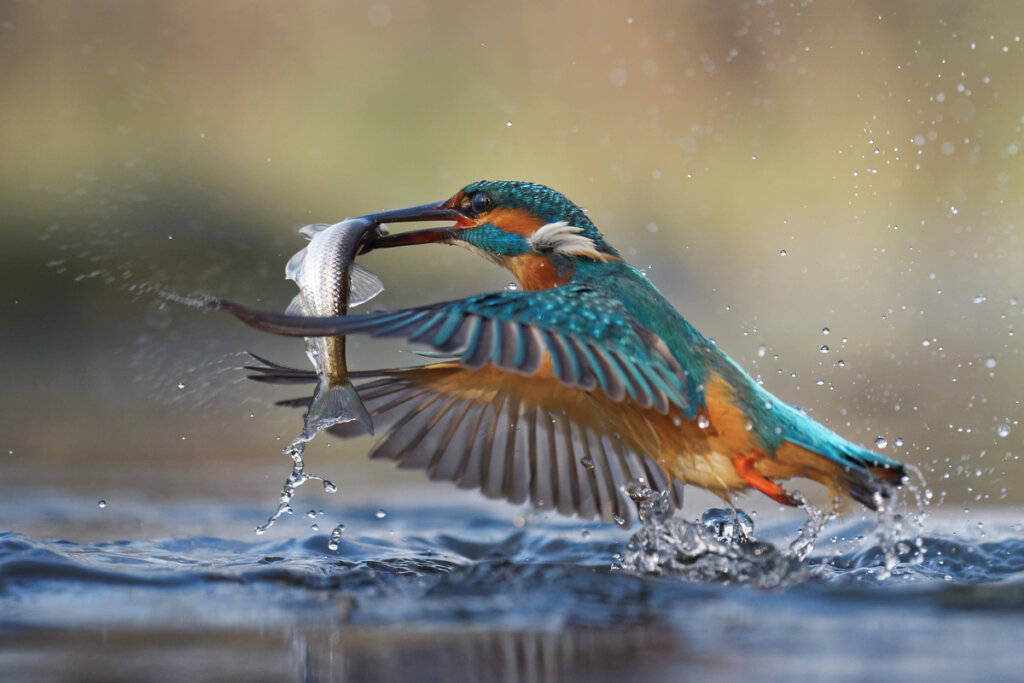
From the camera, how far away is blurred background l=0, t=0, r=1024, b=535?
8438 mm

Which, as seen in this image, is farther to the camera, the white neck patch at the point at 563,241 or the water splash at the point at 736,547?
the white neck patch at the point at 563,241

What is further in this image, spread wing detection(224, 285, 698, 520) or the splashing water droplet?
the splashing water droplet

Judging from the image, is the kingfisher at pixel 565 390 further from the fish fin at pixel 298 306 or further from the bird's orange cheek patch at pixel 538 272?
the fish fin at pixel 298 306

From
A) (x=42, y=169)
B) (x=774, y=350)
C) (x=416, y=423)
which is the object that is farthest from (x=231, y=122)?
(x=416, y=423)

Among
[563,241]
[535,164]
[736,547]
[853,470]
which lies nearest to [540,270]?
[563,241]

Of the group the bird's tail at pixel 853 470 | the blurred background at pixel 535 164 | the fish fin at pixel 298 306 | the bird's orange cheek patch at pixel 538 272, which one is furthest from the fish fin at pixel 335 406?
the blurred background at pixel 535 164

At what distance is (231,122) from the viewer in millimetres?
9883

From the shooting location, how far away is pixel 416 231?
168 inches

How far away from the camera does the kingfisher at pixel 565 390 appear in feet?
11.0

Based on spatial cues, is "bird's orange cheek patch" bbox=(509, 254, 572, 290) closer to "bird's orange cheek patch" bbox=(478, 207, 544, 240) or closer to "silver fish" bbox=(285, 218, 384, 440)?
"bird's orange cheek patch" bbox=(478, 207, 544, 240)

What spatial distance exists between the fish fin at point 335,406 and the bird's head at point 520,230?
684 millimetres

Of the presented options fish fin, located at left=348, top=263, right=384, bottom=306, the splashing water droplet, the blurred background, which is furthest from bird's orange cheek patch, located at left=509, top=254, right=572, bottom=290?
the blurred background

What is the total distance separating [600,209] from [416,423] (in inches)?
217

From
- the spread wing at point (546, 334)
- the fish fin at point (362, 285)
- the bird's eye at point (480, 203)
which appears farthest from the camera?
the bird's eye at point (480, 203)
